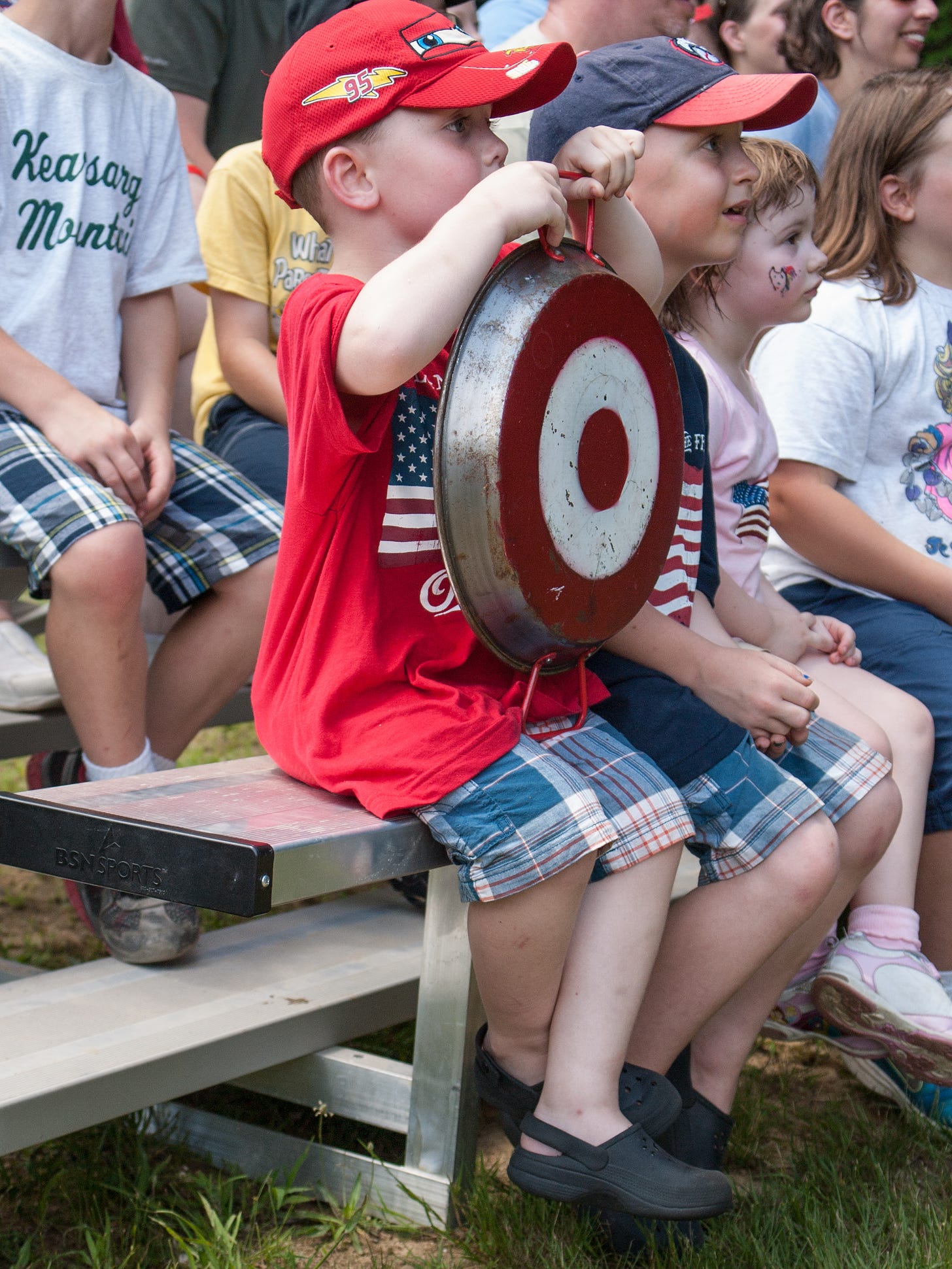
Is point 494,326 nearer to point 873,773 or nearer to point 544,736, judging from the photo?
point 544,736

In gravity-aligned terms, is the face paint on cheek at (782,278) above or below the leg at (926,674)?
above

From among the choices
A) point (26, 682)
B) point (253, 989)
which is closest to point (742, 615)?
point (253, 989)

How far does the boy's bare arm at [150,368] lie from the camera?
2.39m

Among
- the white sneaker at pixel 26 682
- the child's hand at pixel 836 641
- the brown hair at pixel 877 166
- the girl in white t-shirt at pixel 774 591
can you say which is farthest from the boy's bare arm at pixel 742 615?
the white sneaker at pixel 26 682

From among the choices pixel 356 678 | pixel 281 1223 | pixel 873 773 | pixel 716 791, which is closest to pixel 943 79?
pixel 873 773

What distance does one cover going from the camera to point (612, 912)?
5.28 feet

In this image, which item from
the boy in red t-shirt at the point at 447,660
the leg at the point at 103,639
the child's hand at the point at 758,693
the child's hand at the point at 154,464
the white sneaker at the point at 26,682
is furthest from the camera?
the white sneaker at the point at 26,682

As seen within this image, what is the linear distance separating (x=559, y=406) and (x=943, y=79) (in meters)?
1.91

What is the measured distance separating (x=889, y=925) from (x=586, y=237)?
4.13ft

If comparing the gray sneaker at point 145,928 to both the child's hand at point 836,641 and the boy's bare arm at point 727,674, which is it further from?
the child's hand at point 836,641

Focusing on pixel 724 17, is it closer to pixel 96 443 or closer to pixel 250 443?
pixel 250 443

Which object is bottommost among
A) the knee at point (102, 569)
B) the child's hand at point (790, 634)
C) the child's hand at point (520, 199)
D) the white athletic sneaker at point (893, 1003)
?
the white athletic sneaker at point (893, 1003)

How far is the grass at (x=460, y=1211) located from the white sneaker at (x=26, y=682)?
0.80 m

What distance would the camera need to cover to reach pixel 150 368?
2551 millimetres
